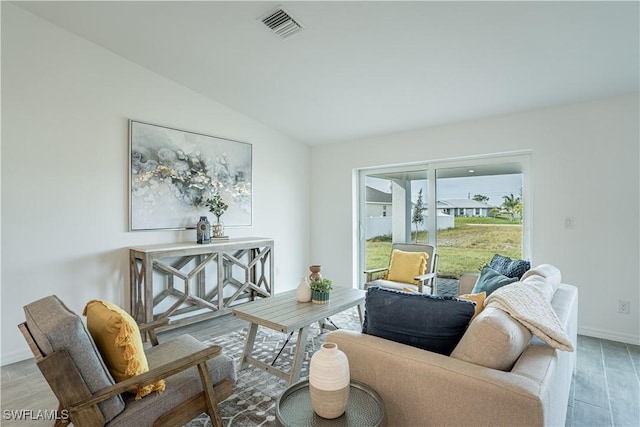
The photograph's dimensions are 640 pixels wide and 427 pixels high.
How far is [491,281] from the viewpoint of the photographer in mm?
2283

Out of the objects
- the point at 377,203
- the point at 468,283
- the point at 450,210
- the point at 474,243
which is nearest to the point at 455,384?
the point at 468,283

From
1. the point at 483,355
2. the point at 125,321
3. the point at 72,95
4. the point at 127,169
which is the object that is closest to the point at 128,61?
the point at 72,95

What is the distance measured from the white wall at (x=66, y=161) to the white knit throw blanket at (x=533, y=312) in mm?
3285

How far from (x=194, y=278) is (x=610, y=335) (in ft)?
13.8

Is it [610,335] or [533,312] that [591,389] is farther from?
[533,312]

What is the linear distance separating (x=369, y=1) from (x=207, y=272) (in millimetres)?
3144

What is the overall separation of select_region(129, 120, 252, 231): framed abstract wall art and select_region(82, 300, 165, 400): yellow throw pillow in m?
2.05

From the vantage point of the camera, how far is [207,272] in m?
3.88

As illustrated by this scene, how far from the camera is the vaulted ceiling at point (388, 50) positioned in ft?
7.60

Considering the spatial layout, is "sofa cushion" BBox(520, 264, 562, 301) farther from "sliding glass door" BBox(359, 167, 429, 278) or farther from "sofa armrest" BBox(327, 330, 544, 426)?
"sliding glass door" BBox(359, 167, 429, 278)

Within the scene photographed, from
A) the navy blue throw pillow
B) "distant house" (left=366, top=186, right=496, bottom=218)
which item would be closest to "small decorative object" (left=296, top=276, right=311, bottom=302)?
the navy blue throw pillow

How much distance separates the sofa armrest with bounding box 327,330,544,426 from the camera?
42.4 inches

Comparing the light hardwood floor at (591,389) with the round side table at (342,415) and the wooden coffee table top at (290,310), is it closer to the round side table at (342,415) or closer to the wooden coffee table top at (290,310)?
the wooden coffee table top at (290,310)
